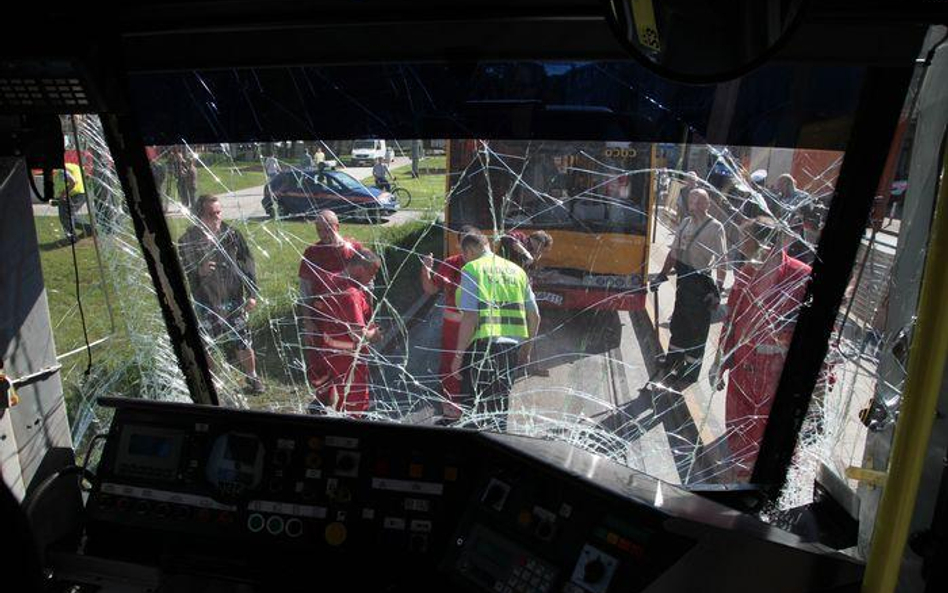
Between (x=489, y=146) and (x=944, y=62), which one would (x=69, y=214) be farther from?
(x=944, y=62)

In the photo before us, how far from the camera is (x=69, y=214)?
1980 millimetres

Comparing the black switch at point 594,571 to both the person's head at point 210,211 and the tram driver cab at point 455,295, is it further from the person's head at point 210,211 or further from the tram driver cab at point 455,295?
the person's head at point 210,211

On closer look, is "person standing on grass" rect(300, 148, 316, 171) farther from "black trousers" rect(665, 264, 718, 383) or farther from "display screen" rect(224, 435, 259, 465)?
"black trousers" rect(665, 264, 718, 383)

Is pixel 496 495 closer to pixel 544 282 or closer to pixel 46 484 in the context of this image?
pixel 544 282

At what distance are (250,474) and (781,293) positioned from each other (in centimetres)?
157

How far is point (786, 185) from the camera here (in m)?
1.55

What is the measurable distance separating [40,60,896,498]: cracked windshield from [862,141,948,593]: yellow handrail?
2.27ft

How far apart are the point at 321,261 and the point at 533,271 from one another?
0.64m

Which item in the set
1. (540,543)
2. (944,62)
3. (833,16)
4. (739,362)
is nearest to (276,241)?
(540,543)

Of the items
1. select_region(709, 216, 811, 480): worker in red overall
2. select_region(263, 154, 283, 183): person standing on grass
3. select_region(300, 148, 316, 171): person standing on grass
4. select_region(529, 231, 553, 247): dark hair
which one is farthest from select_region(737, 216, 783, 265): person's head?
select_region(263, 154, 283, 183): person standing on grass

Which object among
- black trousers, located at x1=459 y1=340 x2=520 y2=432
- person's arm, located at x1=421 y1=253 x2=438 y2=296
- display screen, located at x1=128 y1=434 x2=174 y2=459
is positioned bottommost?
display screen, located at x1=128 y1=434 x2=174 y2=459

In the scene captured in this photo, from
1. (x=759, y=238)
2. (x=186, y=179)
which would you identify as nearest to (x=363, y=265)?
(x=186, y=179)

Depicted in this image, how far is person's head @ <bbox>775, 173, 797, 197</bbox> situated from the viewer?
1546 mm

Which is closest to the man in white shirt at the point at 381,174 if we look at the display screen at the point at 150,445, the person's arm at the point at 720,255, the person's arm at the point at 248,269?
the person's arm at the point at 248,269
